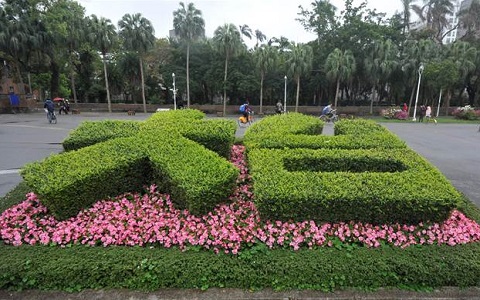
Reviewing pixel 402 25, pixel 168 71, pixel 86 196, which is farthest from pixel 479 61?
pixel 86 196

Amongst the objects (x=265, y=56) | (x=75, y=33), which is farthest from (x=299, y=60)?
(x=75, y=33)

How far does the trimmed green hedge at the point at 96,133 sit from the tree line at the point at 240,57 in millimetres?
23436

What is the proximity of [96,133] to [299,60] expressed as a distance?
2579 cm

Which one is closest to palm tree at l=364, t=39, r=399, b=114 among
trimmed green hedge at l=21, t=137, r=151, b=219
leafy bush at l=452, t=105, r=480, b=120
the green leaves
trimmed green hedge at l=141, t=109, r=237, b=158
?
leafy bush at l=452, t=105, r=480, b=120

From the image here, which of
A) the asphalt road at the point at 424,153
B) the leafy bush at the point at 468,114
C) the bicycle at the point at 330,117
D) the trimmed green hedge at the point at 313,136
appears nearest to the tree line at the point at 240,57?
the leafy bush at the point at 468,114

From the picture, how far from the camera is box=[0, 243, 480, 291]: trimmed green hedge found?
9.52ft

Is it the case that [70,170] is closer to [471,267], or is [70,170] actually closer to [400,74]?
[471,267]

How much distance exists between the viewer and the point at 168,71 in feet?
102

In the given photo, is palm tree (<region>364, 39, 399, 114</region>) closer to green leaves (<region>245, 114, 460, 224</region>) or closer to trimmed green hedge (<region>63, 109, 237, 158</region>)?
green leaves (<region>245, 114, 460, 224</region>)

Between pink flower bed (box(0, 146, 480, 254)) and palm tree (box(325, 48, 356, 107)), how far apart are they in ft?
85.3

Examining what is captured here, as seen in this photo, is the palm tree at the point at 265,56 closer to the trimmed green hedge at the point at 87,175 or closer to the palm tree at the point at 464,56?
the palm tree at the point at 464,56

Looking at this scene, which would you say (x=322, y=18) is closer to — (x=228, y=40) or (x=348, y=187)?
(x=228, y=40)

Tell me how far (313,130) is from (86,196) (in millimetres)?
4830

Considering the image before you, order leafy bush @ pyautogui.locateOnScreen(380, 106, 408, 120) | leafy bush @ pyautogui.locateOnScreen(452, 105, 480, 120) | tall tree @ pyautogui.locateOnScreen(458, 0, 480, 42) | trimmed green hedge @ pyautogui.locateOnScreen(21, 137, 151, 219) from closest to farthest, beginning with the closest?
trimmed green hedge @ pyautogui.locateOnScreen(21, 137, 151, 219), leafy bush @ pyautogui.locateOnScreen(380, 106, 408, 120), leafy bush @ pyautogui.locateOnScreen(452, 105, 480, 120), tall tree @ pyautogui.locateOnScreen(458, 0, 480, 42)
